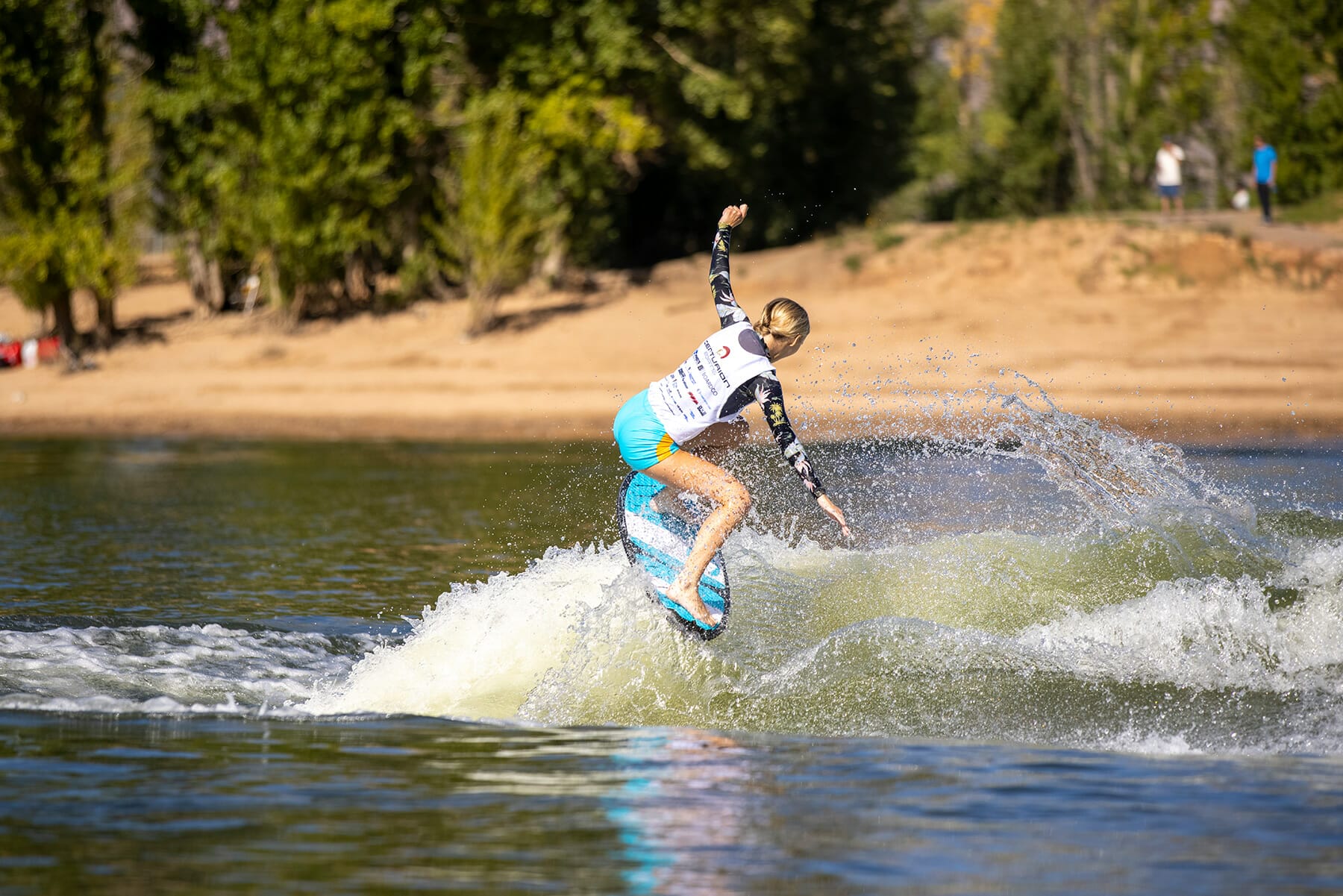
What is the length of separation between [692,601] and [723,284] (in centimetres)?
177

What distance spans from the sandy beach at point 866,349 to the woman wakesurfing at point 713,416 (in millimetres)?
10823

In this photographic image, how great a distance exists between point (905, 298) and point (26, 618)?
19.3m

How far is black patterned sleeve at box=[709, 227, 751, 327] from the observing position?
860cm

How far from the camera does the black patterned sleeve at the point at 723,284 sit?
8602mm

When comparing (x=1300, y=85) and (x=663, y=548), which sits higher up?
(x=1300, y=85)

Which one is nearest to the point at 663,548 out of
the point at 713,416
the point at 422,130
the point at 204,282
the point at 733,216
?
the point at 713,416

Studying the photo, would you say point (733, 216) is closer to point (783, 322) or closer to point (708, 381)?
point (783, 322)

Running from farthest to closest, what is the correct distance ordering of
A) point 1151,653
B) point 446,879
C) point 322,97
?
1. point 322,97
2. point 1151,653
3. point 446,879

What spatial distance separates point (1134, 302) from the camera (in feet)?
84.8

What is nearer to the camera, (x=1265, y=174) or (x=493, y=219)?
(x=493, y=219)

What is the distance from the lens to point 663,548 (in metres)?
8.64

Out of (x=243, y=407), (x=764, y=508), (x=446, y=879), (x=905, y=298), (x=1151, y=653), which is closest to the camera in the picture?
(x=446, y=879)

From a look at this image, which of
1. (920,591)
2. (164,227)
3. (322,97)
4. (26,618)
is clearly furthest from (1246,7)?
(26,618)

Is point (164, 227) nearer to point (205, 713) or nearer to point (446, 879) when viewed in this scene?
point (205, 713)
